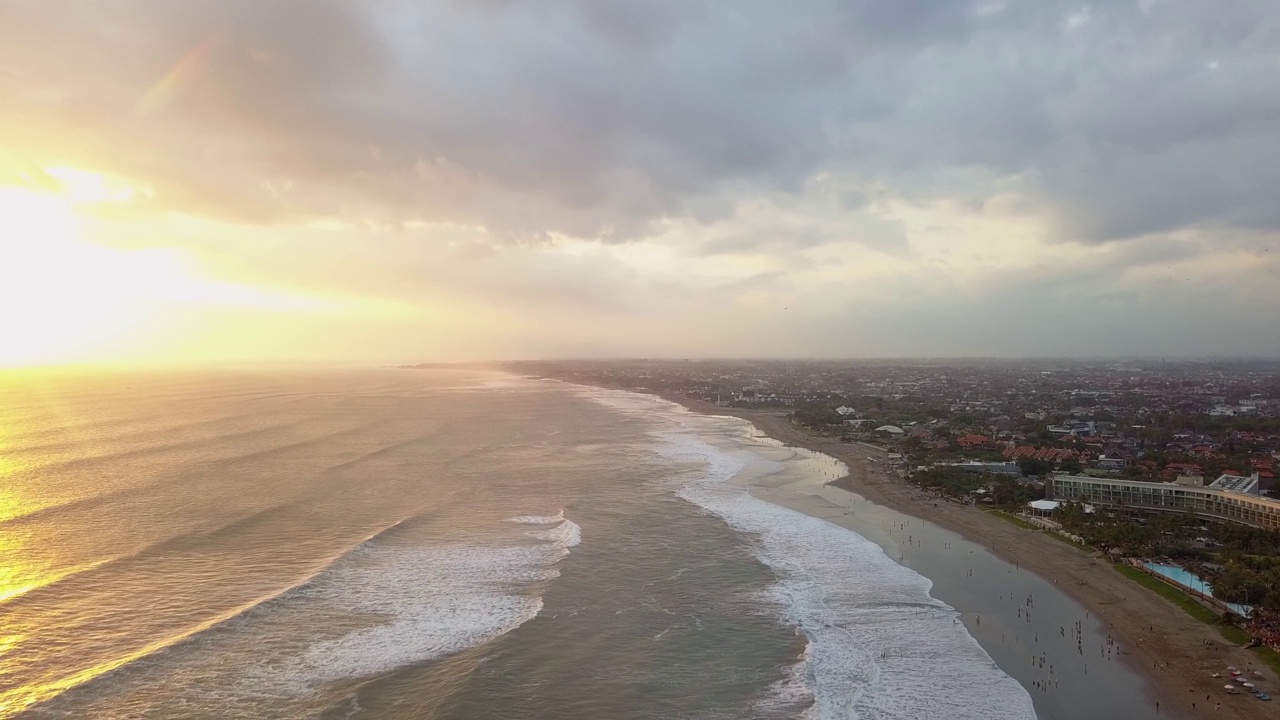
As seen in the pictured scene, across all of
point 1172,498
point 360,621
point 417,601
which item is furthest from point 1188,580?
point 360,621

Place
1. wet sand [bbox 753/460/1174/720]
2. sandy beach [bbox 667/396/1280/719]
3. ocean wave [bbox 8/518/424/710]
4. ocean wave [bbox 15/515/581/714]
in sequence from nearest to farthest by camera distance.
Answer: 1. ocean wave [bbox 8/518/424/710]
2. ocean wave [bbox 15/515/581/714]
3. wet sand [bbox 753/460/1174/720]
4. sandy beach [bbox 667/396/1280/719]

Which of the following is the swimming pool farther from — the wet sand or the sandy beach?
the wet sand

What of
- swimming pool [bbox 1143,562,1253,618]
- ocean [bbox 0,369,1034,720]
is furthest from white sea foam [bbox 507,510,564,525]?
swimming pool [bbox 1143,562,1253,618]

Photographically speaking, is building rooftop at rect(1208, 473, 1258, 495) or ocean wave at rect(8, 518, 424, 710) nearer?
ocean wave at rect(8, 518, 424, 710)

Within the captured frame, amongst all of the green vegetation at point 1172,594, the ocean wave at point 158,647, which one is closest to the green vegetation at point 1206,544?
the green vegetation at point 1172,594

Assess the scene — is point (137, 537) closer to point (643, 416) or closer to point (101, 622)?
point (101, 622)
